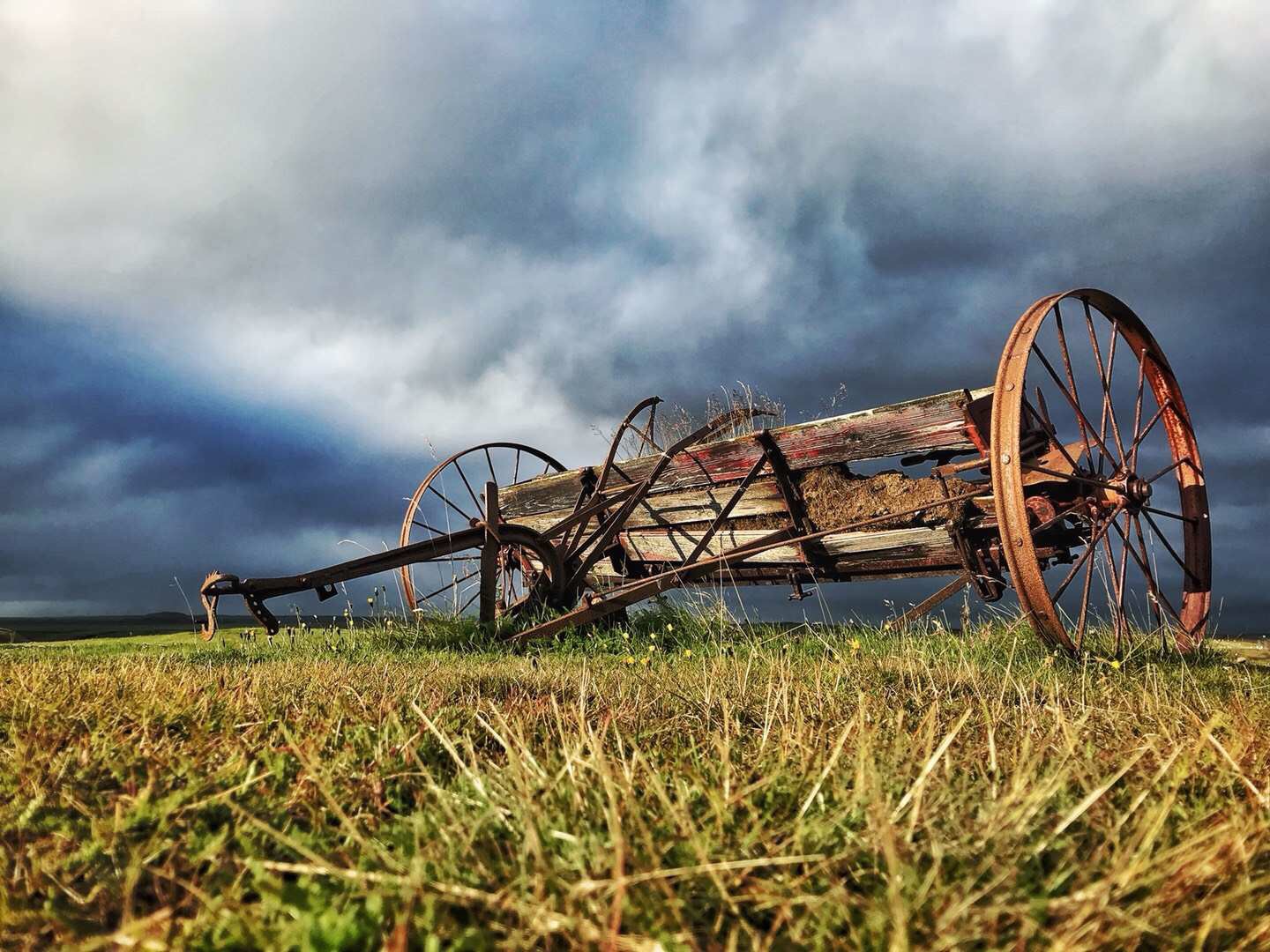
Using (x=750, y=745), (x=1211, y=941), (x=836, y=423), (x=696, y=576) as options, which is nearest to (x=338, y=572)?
(x=696, y=576)

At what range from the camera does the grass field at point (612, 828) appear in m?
1.15

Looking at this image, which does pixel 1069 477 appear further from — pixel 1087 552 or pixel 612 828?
pixel 612 828

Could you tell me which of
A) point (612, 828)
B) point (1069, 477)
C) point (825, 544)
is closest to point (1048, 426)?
point (1069, 477)

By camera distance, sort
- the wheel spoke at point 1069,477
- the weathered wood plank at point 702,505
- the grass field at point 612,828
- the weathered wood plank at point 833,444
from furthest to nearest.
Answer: the weathered wood plank at point 702,505 → the weathered wood plank at point 833,444 → the wheel spoke at point 1069,477 → the grass field at point 612,828

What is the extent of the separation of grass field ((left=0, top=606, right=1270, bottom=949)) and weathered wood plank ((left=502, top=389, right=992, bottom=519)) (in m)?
2.74

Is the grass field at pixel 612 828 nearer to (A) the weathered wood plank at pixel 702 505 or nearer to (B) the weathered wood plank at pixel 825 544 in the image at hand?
(B) the weathered wood plank at pixel 825 544

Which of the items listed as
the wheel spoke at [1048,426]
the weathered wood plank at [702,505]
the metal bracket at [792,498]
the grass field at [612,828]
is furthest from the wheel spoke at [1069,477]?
the weathered wood plank at [702,505]

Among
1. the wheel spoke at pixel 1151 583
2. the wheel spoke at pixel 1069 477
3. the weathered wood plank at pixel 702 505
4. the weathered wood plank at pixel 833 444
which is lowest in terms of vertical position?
the wheel spoke at pixel 1151 583

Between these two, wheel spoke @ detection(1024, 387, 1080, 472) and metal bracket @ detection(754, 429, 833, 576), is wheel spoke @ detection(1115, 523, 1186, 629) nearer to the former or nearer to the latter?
wheel spoke @ detection(1024, 387, 1080, 472)

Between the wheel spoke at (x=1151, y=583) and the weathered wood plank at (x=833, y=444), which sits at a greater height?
the weathered wood plank at (x=833, y=444)

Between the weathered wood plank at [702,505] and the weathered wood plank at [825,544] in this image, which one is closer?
the weathered wood plank at [825,544]

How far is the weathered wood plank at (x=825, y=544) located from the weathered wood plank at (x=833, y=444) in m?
0.57

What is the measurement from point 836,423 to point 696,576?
5.47ft

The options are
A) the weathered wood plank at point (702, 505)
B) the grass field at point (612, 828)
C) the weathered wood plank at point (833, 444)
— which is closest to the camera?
the grass field at point (612, 828)
